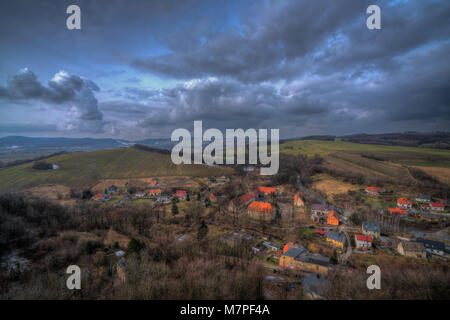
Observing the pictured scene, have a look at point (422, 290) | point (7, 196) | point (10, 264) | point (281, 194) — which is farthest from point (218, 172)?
point (422, 290)

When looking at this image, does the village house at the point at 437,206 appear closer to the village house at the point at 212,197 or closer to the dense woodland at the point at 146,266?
the dense woodland at the point at 146,266

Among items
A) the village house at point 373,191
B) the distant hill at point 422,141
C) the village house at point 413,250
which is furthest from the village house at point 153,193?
the distant hill at point 422,141

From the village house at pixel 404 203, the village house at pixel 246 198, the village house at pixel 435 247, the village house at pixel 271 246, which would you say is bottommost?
the village house at pixel 271 246

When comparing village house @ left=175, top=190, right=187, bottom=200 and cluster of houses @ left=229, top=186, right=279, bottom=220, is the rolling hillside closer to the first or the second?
cluster of houses @ left=229, top=186, right=279, bottom=220

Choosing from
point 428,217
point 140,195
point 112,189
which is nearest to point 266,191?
point 428,217

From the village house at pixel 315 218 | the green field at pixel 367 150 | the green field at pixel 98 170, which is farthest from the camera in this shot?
the green field at pixel 367 150

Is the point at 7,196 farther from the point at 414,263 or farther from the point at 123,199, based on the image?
the point at 414,263

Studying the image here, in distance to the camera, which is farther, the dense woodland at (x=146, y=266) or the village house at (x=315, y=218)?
the village house at (x=315, y=218)

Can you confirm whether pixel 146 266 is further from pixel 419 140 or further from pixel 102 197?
pixel 419 140
